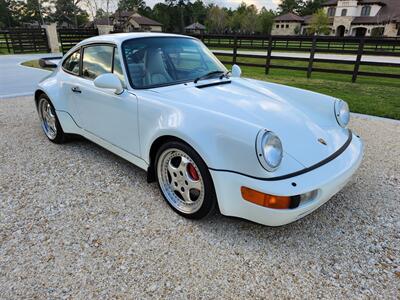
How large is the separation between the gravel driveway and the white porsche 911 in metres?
0.30

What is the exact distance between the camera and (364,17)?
159 ft

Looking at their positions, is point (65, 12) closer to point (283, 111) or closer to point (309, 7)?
point (309, 7)

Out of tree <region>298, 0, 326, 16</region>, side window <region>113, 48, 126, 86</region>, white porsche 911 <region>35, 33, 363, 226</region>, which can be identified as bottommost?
white porsche 911 <region>35, 33, 363, 226</region>

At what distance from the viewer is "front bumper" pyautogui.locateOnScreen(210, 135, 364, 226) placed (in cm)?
190

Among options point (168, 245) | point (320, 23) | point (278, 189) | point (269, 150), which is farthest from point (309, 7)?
point (168, 245)

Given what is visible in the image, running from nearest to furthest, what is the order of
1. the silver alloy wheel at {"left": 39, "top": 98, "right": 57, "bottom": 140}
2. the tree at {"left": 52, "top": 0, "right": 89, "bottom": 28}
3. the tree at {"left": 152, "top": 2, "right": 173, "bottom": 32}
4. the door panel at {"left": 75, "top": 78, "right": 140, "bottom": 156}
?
the door panel at {"left": 75, "top": 78, "right": 140, "bottom": 156}
the silver alloy wheel at {"left": 39, "top": 98, "right": 57, "bottom": 140}
the tree at {"left": 52, "top": 0, "right": 89, "bottom": 28}
the tree at {"left": 152, "top": 2, "right": 173, "bottom": 32}

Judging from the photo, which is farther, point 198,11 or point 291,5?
point 291,5

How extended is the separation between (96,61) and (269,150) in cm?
227

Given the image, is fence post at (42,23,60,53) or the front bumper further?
fence post at (42,23,60,53)

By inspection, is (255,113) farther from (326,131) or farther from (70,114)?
(70,114)

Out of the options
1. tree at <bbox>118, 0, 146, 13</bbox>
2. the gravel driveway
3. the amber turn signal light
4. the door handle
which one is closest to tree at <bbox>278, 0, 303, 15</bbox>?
tree at <bbox>118, 0, 146, 13</bbox>

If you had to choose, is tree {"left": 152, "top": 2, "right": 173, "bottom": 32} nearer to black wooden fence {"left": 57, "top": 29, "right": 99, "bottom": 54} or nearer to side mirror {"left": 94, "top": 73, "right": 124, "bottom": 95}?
black wooden fence {"left": 57, "top": 29, "right": 99, "bottom": 54}

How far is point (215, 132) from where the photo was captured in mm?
2062

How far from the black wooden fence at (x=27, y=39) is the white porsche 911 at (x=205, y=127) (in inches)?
727
